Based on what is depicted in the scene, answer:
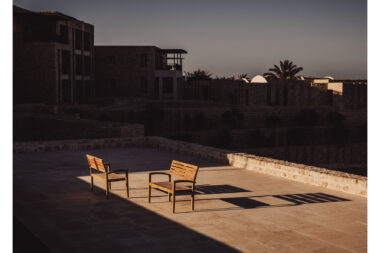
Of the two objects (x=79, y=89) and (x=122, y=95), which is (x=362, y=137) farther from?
(x=79, y=89)

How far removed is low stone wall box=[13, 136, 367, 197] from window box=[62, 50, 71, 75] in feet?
101

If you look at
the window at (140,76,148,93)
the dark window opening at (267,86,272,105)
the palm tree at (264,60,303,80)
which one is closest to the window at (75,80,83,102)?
the window at (140,76,148,93)

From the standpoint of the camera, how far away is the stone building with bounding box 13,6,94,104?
42219 mm

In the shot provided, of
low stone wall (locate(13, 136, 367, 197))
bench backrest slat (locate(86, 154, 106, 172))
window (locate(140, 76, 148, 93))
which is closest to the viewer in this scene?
bench backrest slat (locate(86, 154, 106, 172))

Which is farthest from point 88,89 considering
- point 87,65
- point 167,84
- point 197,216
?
point 197,216

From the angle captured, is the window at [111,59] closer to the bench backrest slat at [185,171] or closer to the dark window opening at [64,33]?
the dark window opening at [64,33]

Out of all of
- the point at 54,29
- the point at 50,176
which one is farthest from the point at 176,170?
the point at 54,29

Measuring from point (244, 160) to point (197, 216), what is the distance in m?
4.90

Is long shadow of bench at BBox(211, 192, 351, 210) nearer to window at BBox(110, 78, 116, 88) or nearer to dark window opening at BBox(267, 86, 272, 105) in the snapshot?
dark window opening at BBox(267, 86, 272, 105)

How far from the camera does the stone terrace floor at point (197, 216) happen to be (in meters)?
6.30

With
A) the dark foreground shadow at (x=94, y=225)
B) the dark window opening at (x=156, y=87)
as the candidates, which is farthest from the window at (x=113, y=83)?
the dark foreground shadow at (x=94, y=225)

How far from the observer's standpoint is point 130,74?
5294 cm

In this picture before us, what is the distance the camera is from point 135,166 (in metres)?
12.6
